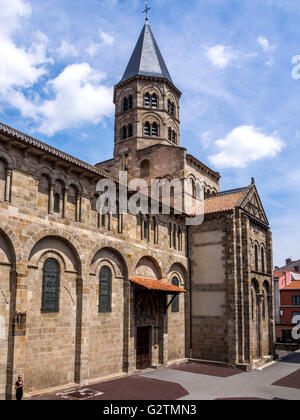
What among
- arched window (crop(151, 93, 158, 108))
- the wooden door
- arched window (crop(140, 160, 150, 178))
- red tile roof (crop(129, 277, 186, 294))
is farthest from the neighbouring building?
red tile roof (crop(129, 277, 186, 294))

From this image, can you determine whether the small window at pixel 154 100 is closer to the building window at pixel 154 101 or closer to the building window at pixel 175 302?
the building window at pixel 154 101

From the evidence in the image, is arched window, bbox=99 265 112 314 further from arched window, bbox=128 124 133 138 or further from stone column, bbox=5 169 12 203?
arched window, bbox=128 124 133 138

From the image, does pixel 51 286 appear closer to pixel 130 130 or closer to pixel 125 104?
pixel 130 130

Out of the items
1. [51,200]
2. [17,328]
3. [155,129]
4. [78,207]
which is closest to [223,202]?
[155,129]

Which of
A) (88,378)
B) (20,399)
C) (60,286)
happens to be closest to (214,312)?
(88,378)

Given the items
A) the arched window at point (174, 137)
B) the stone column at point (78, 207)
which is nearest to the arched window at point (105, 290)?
the stone column at point (78, 207)

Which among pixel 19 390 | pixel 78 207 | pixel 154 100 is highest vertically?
pixel 154 100

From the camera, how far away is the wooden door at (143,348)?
2258 centimetres

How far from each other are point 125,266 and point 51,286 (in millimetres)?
5474

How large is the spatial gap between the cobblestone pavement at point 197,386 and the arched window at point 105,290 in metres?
3.71

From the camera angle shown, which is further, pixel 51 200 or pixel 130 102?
pixel 130 102

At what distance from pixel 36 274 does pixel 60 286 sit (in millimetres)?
1579

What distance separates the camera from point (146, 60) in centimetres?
3719

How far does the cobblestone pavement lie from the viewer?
54.7 feet
